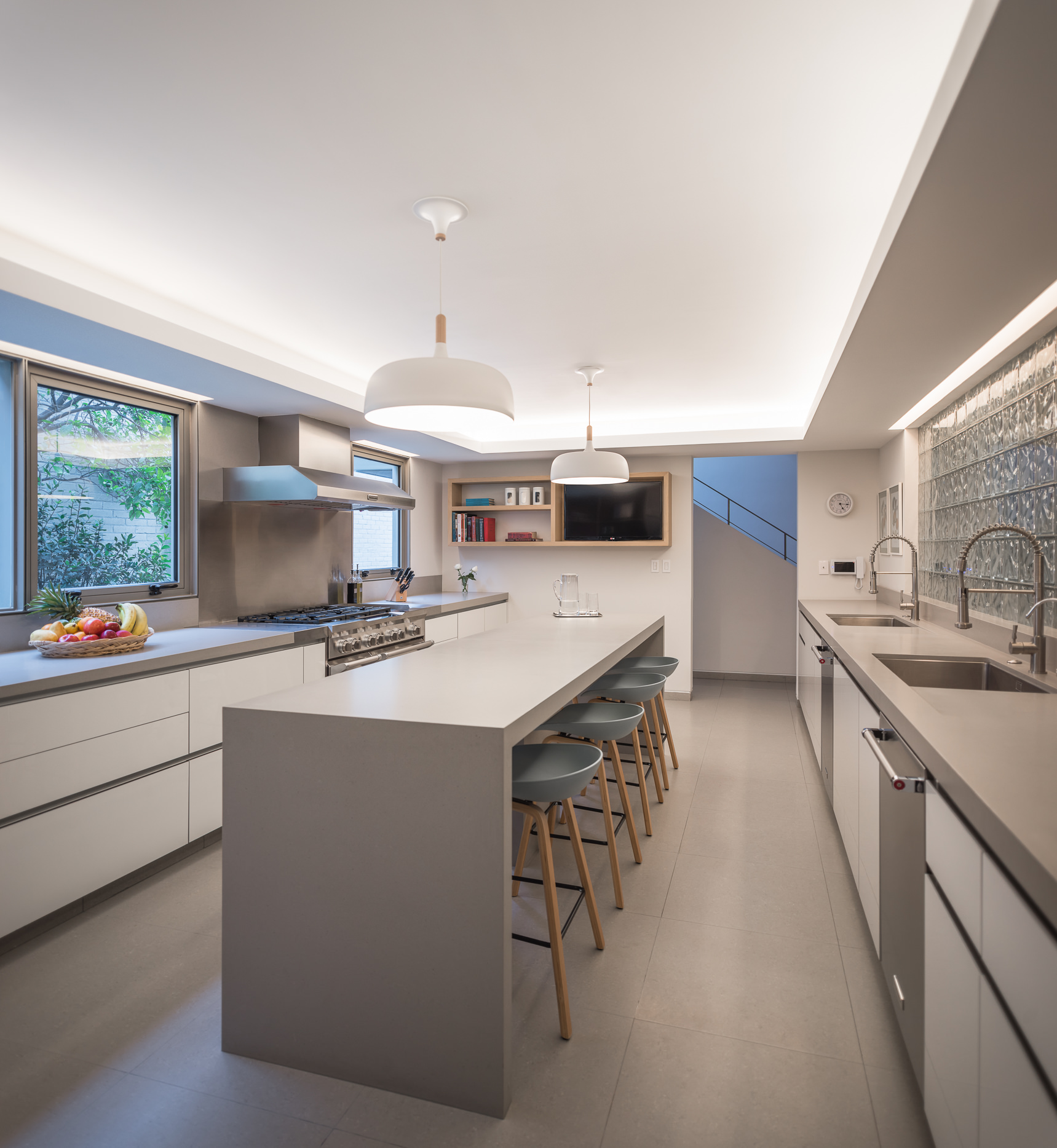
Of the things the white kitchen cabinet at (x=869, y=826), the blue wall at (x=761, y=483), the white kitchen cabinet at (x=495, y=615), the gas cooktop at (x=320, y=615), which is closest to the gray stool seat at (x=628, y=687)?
the white kitchen cabinet at (x=869, y=826)

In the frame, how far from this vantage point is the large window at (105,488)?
3221 mm

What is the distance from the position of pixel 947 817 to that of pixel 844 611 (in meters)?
3.54

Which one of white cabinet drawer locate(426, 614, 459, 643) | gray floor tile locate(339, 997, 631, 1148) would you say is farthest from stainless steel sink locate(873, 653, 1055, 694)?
white cabinet drawer locate(426, 614, 459, 643)

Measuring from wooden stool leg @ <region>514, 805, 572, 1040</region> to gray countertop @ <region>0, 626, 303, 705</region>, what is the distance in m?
1.69

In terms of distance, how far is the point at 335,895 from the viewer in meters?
1.75

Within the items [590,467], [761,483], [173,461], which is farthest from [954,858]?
[761,483]

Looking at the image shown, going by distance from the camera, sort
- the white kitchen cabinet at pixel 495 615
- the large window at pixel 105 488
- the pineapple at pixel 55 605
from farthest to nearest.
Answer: the white kitchen cabinet at pixel 495 615 < the large window at pixel 105 488 < the pineapple at pixel 55 605

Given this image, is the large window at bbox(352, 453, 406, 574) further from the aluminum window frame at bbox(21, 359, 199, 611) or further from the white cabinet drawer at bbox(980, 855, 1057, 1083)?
the white cabinet drawer at bbox(980, 855, 1057, 1083)

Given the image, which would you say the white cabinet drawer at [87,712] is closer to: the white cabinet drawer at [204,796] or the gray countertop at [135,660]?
the gray countertop at [135,660]

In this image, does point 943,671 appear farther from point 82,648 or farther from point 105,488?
point 105,488

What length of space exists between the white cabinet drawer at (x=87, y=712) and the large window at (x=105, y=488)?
2.68ft

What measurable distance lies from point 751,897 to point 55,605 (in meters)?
3.06

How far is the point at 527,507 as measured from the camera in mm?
6652

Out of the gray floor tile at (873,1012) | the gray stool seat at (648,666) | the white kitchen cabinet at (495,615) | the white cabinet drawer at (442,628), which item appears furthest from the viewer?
the white kitchen cabinet at (495,615)
